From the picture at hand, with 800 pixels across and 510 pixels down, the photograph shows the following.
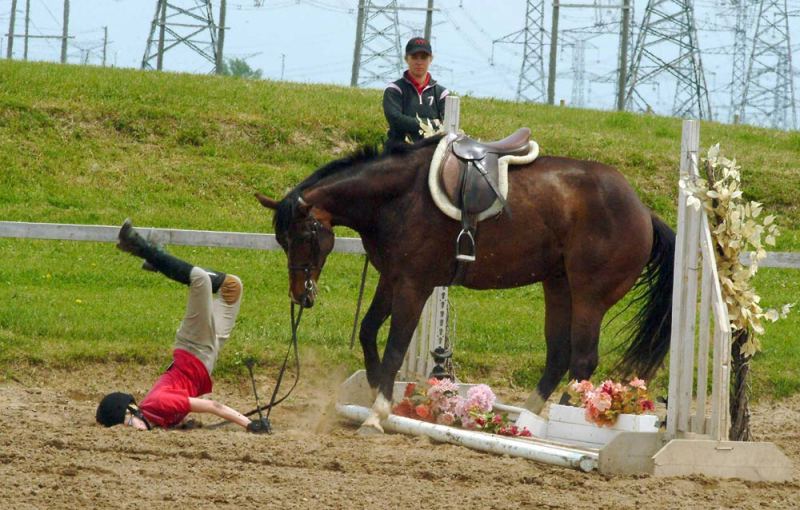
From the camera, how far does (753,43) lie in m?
35.6

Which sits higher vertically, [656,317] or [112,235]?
[112,235]

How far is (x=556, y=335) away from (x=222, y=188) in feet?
28.7

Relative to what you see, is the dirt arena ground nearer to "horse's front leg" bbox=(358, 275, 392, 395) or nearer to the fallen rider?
the fallen rider

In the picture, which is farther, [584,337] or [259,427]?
[584,337]

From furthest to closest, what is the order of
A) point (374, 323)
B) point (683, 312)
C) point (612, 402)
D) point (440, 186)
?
1. point (374, 323)
2. point (440, 186)
3. point (612, 402)
4. point (683, 312)

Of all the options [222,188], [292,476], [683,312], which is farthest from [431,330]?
[222,188]

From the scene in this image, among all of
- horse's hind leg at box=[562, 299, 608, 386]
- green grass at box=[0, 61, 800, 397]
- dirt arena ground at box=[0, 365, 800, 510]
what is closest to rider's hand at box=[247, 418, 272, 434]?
dirt arena ground at box=[0, 365, 800, 510]

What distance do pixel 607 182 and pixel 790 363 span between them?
3501 mm

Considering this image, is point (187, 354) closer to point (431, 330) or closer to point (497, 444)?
point (431, 330)

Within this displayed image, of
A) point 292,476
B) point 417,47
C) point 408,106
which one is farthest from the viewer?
point 408,106

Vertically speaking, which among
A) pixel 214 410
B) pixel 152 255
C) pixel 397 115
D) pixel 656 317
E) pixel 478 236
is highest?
pixel 397 115

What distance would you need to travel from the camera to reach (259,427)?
6895 mm

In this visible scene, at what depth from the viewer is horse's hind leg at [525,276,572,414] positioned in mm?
7578

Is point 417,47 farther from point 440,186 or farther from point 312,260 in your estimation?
point 312,260
